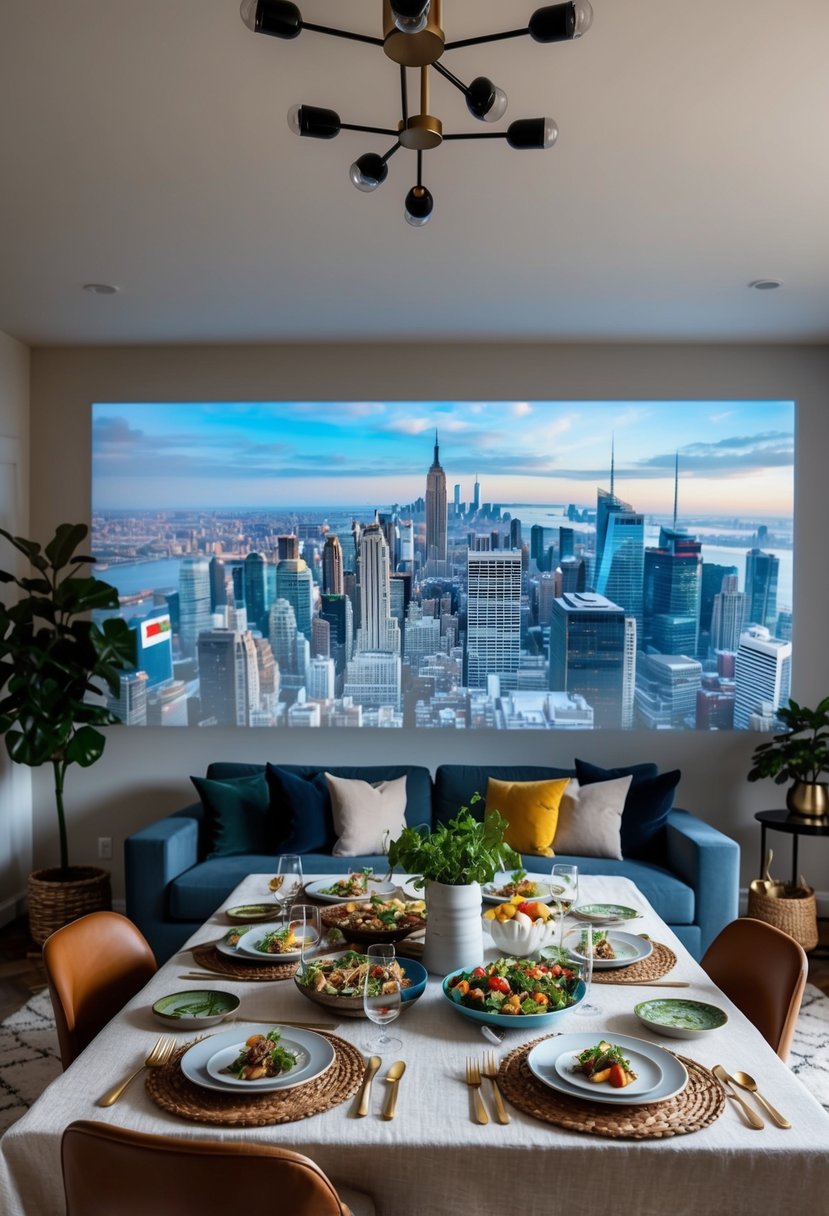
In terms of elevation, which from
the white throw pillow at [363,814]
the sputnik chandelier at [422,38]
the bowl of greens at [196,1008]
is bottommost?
the white throw pillow at [363,814]

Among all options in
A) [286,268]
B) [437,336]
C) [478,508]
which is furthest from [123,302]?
[478,508]

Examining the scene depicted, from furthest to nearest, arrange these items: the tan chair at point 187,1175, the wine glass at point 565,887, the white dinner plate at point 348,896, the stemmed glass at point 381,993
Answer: the white dinner plate at point 348,896 → the wine glass at point 565,887 → the stemmed glass at point 381,993 → the tan chair at point 187,1175

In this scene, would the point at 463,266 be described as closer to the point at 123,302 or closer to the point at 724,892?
the point at 123,302

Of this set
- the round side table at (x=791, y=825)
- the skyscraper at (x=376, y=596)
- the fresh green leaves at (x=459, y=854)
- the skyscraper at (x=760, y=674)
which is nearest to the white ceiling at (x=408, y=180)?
the skyscraper at (x=376, y=596)

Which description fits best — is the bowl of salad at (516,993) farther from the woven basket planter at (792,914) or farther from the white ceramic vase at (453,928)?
the woven basket planter at (792,914)

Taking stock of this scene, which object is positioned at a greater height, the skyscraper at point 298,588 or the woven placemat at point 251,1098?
the skyscraper at point 298,588

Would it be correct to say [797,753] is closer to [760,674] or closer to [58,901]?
[760,674]
